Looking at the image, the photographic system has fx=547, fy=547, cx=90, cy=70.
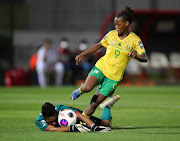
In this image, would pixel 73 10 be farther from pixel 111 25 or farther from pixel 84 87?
pixel 84 87

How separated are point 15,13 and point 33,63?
822 cm

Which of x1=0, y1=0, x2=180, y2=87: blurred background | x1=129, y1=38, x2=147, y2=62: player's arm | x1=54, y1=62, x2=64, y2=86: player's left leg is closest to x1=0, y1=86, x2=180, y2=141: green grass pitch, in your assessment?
x1=129, y1=38, x2=147, y2=62: player's arm

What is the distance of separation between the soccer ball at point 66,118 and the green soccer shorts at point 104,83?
980 millimetres

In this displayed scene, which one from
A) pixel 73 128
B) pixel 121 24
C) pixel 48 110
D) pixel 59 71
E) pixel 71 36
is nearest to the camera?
pixel 48 110

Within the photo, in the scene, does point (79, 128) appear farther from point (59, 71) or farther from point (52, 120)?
point (59, 71)

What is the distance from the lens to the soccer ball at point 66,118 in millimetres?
9602

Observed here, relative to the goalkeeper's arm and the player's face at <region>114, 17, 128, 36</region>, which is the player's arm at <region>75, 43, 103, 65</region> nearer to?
the player's face at <region>114, 17, 128, 36</region>

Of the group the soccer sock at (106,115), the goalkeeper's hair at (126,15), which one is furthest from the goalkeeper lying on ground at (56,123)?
the goalkeeper's hair at (126,15)

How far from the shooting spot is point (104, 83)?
10.5 metres

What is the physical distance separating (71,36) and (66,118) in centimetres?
2581

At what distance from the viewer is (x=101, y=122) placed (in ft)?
33.3

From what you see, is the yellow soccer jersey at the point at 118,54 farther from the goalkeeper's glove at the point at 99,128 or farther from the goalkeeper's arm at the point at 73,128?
the goalkeeper's arm at the point at 73,128

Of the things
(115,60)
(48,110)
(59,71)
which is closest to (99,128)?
(48,110)

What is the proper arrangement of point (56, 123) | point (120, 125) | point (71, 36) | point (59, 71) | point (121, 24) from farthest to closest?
point (71, 36), point (59, 71), point (120, 125), point (121, 24), point (56, 123)
